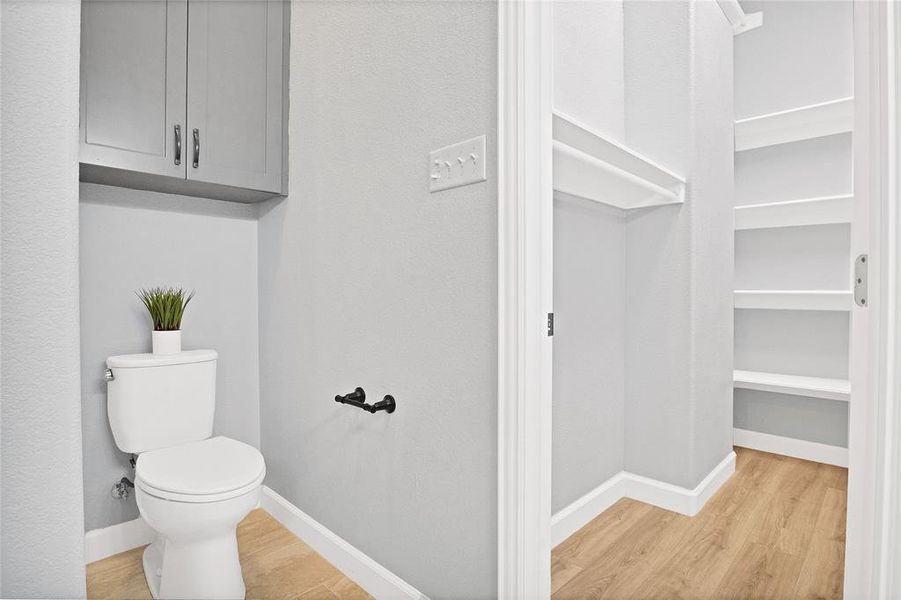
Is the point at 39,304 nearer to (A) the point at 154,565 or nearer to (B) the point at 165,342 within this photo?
(B) the point at 165,342

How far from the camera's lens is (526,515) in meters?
1.12

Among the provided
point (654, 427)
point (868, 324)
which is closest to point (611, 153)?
point (868, 324)

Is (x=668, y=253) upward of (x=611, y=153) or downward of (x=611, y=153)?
downward

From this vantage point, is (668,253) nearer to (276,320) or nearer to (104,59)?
(276,320)

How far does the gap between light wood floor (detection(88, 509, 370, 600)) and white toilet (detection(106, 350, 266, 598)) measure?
7 cm

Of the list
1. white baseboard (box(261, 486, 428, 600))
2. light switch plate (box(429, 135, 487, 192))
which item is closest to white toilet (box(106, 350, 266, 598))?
white baseboard (box(261, 486, 428, 600))

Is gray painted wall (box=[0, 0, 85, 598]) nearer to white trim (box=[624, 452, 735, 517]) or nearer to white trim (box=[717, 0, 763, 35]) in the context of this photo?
white trim (box=[624, 452, 735, 517])

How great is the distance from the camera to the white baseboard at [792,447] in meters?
2.64

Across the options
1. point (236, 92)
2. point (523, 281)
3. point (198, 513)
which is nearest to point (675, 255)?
point (523, 281)

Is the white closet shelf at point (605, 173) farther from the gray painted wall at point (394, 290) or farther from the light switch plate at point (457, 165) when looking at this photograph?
the gray painted wall at point (394, 290)

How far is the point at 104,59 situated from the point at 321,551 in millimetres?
1801

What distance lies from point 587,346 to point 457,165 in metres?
1.09

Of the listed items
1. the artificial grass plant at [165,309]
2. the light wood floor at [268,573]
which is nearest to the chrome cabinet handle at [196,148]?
the artificial grass plant at [165,309]

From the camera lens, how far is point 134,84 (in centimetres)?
158
